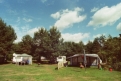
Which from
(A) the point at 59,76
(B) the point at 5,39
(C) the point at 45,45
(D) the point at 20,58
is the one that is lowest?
(A) the point at 59,76

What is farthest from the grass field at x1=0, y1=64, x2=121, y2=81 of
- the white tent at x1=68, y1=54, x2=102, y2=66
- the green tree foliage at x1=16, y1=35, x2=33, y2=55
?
the green tree foliage at x1=16, y1=35, x2=33, y2=55

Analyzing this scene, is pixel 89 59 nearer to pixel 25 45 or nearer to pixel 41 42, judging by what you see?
pixel 41 42

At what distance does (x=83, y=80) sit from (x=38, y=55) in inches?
1669

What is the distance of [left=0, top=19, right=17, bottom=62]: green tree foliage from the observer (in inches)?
1739

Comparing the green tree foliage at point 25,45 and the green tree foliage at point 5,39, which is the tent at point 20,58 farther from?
the green tree foliage at point 25,45

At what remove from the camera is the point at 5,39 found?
4566cm

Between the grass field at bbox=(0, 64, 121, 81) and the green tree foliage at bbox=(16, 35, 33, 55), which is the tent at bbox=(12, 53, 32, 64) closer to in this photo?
the green tree foliage at bbox=(16, 35, 33, 55)

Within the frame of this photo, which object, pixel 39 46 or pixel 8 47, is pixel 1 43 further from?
pixel 39 46

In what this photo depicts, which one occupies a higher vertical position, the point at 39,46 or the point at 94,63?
the point at 39,46

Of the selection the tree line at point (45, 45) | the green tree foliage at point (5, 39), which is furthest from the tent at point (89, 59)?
the green tree foliage at point (5, 39)

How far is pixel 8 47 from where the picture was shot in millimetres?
46875

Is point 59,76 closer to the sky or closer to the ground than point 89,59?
closer to the ground

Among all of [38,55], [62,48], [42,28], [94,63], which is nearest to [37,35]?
[42,28]

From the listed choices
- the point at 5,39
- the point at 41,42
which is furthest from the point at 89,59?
the point at 5,39
